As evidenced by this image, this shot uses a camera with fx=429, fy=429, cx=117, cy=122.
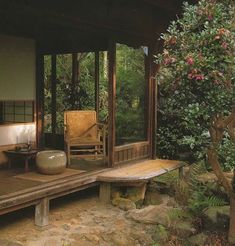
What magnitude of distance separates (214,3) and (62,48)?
15.2 feet

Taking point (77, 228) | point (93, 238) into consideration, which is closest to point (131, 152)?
point (77, 228)

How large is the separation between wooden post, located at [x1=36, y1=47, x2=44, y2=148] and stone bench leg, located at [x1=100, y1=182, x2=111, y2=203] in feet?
6.45

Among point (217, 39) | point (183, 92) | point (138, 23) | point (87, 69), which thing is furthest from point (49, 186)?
point (87, 69)

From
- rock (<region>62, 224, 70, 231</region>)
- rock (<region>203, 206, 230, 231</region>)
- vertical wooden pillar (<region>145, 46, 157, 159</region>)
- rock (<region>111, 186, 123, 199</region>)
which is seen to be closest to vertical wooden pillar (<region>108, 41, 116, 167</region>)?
rock (<region>111, 186, 123, 199</region>)

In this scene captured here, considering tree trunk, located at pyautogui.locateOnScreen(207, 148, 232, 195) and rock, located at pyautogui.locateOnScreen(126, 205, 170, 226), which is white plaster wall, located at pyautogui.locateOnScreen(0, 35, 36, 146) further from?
tree trunk, located at pyautogui.locateOnScreen(207, 148, 232, 195)

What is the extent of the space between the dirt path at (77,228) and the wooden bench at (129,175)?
0.26 metres

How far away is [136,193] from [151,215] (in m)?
0.81

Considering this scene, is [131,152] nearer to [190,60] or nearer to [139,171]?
[139,171]

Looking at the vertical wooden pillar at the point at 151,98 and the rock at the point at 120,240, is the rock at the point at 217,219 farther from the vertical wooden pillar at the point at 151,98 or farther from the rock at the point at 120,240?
the vertical wooden pillar at the point at 151,98

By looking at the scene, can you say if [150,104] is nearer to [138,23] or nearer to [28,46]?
[138,23]

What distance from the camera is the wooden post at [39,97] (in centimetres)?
762

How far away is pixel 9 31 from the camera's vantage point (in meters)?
6.91

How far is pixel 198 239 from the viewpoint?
4.47m

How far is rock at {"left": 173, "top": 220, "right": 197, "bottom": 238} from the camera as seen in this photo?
15.3 feet
